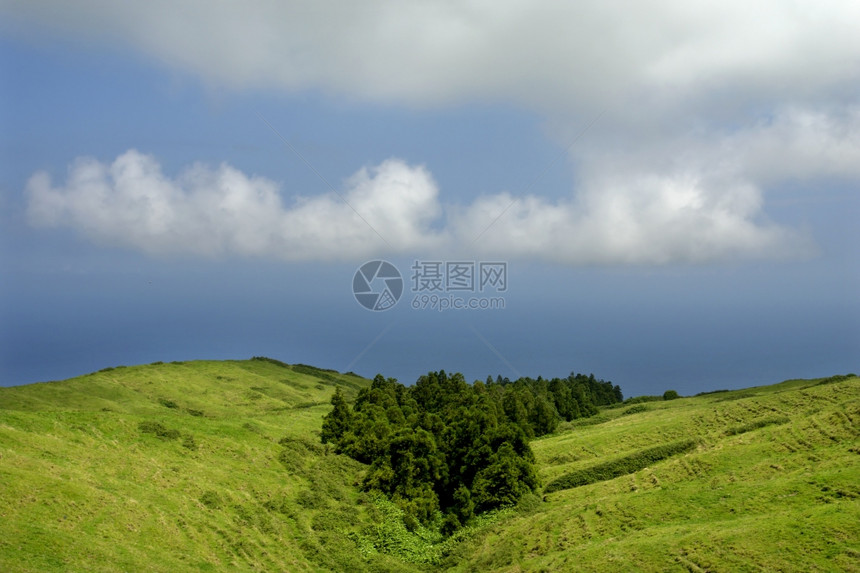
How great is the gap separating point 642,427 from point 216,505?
173ft

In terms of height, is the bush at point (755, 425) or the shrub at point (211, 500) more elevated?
the bush at point (755, 425)

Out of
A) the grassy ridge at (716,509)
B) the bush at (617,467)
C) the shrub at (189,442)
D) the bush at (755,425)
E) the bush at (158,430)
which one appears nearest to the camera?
the grassy ridge at (716,509)

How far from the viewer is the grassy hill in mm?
32219

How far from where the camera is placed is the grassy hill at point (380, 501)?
106 ft

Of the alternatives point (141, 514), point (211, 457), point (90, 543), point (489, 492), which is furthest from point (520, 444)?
point (90, 543)

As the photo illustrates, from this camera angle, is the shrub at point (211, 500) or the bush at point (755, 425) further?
the bush at point (755, 425)

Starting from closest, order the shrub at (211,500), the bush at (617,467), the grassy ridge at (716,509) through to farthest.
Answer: the grassy ridge at (716,509)
the shrub at (211,500)
the bush at (617,467)

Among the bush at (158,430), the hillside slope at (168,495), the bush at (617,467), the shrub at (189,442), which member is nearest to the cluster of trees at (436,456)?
the hillside slope at (168,495)

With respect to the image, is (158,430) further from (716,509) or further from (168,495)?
(716,509)

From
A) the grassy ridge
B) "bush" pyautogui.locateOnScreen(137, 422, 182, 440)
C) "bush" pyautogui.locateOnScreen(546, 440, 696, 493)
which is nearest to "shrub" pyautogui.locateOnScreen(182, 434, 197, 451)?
"bush" pyautogui.locateOnScreen(137, 422, 182, 440)

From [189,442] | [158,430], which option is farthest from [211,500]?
[158,430]

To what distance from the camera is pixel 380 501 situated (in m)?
54.6

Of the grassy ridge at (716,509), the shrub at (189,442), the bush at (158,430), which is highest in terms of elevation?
the bush at (158,430)

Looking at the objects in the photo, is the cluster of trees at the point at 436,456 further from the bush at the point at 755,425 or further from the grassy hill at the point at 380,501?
the bush at the point at 755,425
